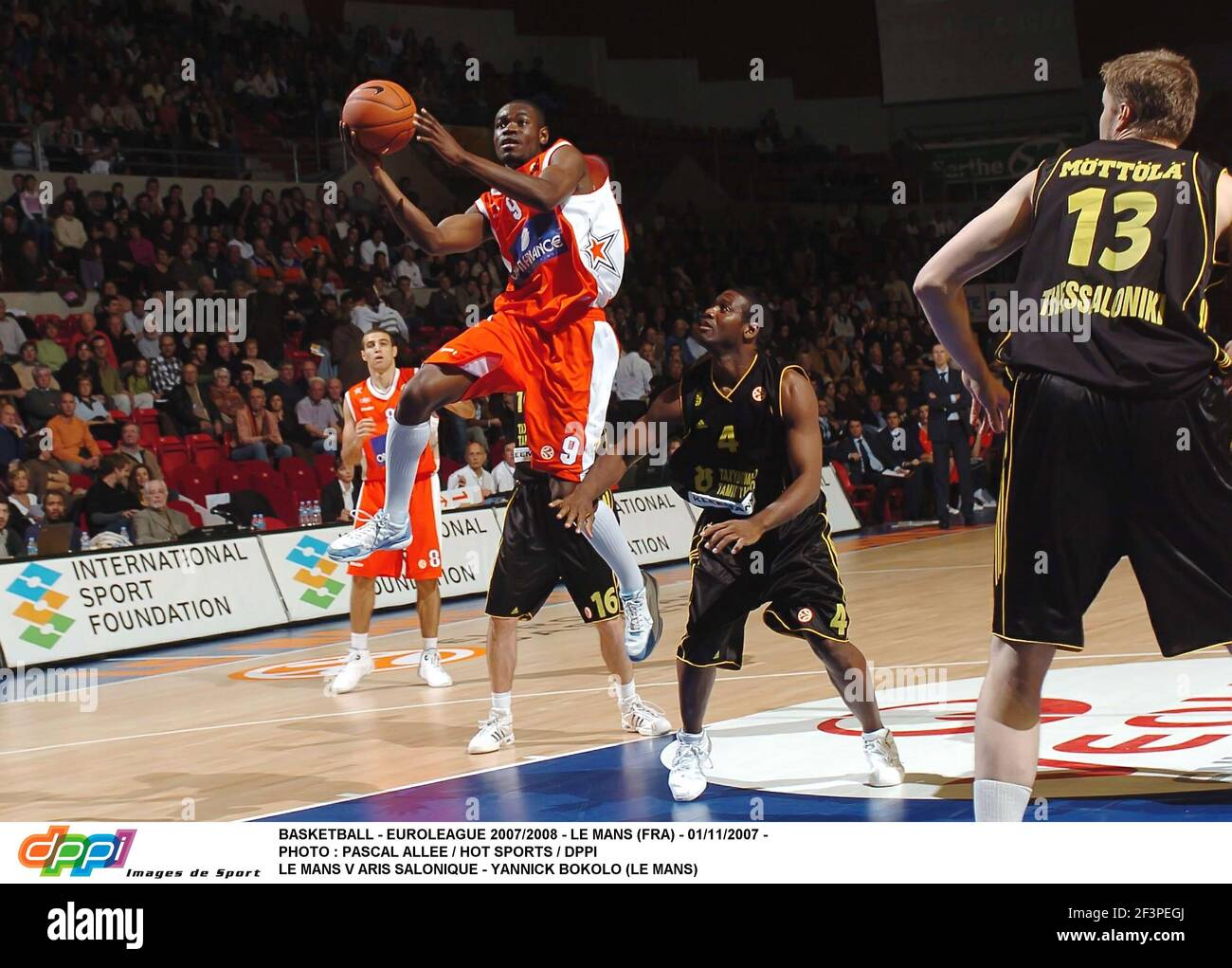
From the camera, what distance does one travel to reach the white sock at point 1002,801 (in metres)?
3.58

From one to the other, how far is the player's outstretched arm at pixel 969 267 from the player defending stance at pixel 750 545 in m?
1.54

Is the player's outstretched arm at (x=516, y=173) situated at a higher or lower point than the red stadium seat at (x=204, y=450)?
higher

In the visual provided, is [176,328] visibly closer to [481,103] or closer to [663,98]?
[481,103]

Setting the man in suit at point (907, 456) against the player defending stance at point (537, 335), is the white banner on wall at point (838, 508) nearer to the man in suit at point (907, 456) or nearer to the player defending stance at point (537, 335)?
the man in suit at point (907, 456)

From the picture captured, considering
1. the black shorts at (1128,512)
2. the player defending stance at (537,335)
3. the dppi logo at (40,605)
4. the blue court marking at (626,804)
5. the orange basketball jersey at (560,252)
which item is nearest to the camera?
the black shorts at (1128,512)

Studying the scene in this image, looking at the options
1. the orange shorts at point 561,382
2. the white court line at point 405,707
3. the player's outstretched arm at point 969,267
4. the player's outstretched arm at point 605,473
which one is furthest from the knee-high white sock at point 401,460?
the player's outstretched arm at point 969,267

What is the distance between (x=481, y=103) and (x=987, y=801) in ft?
63.1

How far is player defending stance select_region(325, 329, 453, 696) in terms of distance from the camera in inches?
331

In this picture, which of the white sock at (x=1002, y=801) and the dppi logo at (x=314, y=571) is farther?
the dppi logo at (x=314, y=571)

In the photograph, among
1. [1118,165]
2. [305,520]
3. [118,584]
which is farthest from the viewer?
[305,520]

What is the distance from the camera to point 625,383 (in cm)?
1603

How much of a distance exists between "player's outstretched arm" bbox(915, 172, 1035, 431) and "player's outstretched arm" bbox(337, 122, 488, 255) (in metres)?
2.19

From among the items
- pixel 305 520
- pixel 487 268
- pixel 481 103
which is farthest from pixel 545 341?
pixel 481 103

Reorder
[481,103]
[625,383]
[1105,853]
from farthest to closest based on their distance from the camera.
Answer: [481,103] < [625,383] < [1105,853]
